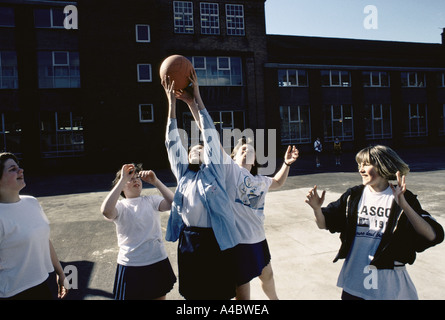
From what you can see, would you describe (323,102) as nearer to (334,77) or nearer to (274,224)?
(334,77)

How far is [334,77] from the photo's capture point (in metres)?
26.0

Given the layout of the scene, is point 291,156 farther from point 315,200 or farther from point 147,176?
point 147,176

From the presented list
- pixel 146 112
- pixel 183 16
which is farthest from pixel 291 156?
pixel 183 16

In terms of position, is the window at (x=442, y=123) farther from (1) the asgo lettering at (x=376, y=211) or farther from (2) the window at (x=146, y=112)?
(1) the asgo lettering at (x=376, y=211)

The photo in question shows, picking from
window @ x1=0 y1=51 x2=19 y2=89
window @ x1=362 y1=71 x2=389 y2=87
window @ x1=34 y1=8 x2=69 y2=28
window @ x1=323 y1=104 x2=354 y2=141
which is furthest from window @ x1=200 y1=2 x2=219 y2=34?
window @ x1=362 y1=71 x2=389 y2=87

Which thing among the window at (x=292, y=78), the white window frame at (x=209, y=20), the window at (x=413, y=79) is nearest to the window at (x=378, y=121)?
the window at (x=413, y=79)

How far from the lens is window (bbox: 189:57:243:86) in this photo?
21.6 m

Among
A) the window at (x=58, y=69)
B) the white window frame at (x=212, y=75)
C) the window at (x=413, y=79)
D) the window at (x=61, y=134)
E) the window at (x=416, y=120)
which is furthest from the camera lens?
the window at (x=413, y=79)

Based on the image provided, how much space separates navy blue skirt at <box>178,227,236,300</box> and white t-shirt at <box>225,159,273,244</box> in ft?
1.79

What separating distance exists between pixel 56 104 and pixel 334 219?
20.7m

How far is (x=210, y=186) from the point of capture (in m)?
2.20

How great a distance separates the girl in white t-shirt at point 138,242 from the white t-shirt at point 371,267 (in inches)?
59.7

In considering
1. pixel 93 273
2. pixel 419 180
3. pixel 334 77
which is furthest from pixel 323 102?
pixel 93 273

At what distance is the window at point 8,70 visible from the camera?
18.3 metres
